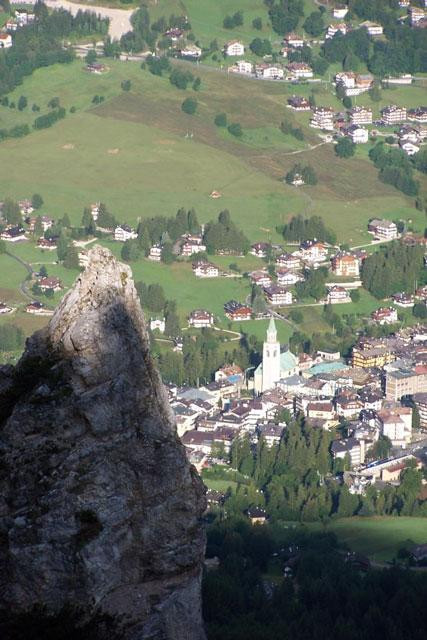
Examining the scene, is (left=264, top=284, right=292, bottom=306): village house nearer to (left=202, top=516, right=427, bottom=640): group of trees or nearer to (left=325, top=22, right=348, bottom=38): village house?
(left=202, top=516, right=427, bottom=640): group of trees

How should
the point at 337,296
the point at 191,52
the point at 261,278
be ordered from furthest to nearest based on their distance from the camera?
1. the point at 191,52
2. the point at 261,278
3. the point at 337,296

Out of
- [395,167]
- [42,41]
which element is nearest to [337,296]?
[395,167]

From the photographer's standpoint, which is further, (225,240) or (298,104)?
(298,104)

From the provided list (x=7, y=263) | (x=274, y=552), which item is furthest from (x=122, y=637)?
(x=7, y=263)

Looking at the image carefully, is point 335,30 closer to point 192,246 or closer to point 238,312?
point 192,246

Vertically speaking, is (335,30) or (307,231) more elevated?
(335,30)

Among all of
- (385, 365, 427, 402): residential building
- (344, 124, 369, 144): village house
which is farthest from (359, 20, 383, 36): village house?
(385, 365, 427, 402): residential building
